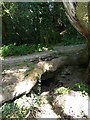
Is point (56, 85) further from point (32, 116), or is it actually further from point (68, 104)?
point (32, 116)

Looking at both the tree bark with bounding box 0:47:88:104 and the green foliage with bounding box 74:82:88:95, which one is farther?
the green foliage with bounding box 74:82:88:95

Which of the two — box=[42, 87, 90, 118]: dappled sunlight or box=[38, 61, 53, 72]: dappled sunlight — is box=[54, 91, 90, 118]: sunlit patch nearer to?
box=[42, 87, 90, 118]: dappled sunlight

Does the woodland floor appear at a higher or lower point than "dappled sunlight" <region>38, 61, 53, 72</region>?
lower

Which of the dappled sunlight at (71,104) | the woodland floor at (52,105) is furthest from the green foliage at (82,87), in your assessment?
the dappled sunlight at (71,104)

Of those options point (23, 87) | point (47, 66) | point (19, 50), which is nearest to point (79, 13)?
point (47, 66)

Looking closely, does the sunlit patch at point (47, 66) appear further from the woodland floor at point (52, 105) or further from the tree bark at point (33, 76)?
the woodland floor at point (52, 105)

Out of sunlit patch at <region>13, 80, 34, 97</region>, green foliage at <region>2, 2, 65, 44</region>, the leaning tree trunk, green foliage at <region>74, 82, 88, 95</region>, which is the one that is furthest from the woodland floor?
green foliage at <region>2, 2, 65, 44</region>

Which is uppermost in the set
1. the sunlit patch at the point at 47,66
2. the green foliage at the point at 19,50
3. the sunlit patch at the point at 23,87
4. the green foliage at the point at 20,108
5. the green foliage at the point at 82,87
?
the green foliage at the point at 19,50

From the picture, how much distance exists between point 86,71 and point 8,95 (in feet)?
8.76

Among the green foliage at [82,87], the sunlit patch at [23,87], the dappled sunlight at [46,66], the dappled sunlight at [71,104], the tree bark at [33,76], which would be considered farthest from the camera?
the dappled sunlight at [46,66]

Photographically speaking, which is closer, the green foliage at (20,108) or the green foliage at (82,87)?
the green foliage at (20,108)

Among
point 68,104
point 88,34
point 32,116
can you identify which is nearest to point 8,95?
point 32,116

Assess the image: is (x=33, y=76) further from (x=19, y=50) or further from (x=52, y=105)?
(x=19, y=50)

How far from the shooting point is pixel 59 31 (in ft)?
48.4
